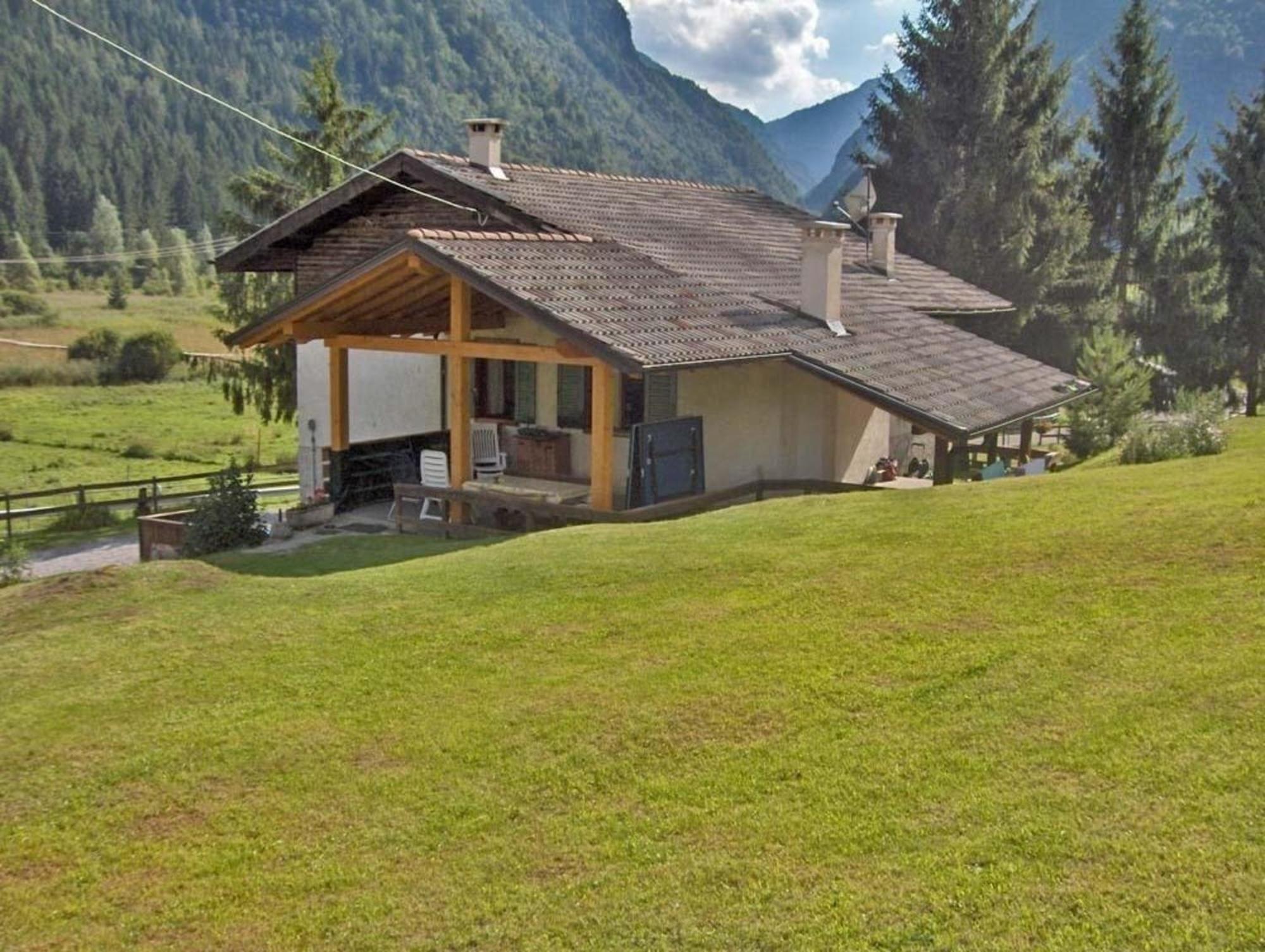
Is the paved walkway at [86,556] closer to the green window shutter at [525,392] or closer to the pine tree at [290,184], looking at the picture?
the green window shutter at [525,392]

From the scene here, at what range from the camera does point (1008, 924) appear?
16.5 feet

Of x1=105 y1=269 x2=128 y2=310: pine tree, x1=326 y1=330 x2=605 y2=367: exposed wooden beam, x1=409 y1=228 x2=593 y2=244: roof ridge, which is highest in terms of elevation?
x1=105 y1=269 x2=128 y2=310: pine tree

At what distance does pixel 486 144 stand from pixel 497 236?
4655 millimetres

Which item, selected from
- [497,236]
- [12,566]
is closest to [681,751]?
[497,236]

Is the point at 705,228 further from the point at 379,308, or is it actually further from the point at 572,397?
the point at 379,308

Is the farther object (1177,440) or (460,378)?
(1177,440)

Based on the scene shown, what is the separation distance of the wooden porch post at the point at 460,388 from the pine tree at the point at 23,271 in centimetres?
9196

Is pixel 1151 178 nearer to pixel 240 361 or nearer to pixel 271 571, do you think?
pixel 240 361

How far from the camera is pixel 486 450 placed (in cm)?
1817

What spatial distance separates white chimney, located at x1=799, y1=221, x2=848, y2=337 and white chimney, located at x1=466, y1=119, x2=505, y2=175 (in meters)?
5.20

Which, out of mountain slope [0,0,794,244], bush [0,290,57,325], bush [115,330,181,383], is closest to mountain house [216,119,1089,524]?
bush [115,330,181,383]

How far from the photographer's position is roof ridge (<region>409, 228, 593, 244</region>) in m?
15.2

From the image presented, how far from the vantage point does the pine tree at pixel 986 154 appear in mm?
35125

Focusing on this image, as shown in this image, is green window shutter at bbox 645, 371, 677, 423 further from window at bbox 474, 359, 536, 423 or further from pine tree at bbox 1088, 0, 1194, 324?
pine tree at bbox 1088, 0, 1194, 324
